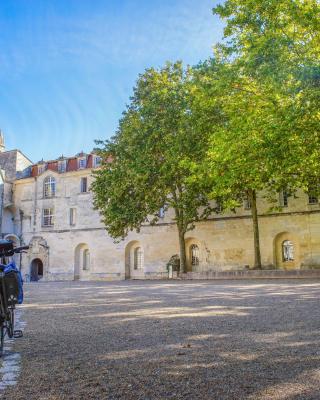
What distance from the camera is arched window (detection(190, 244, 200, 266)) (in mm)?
35219

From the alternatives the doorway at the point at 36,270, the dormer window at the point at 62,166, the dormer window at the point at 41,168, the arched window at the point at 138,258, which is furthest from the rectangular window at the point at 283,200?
the dormer window at the point at 41,168

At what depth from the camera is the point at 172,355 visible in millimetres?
5008

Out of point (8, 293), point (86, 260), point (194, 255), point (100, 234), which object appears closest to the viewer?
point (8, 293)

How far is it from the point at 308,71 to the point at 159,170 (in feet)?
43.0

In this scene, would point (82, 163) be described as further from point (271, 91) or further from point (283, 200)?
point (271, 91)

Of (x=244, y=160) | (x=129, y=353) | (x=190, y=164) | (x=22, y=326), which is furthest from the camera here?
(x=190, y=164)

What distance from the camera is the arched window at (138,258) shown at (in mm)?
38594

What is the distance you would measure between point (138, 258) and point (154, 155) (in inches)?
547

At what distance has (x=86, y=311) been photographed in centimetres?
1010

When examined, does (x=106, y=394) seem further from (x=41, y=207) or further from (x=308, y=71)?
(x=41, y=207)

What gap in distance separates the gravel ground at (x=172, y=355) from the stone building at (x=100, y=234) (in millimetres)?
21806

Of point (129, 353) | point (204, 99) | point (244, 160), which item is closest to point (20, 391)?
point (129, 353)

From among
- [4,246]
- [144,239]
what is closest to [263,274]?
[144,239]

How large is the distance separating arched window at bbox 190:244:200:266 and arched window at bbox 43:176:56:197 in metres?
16.8
